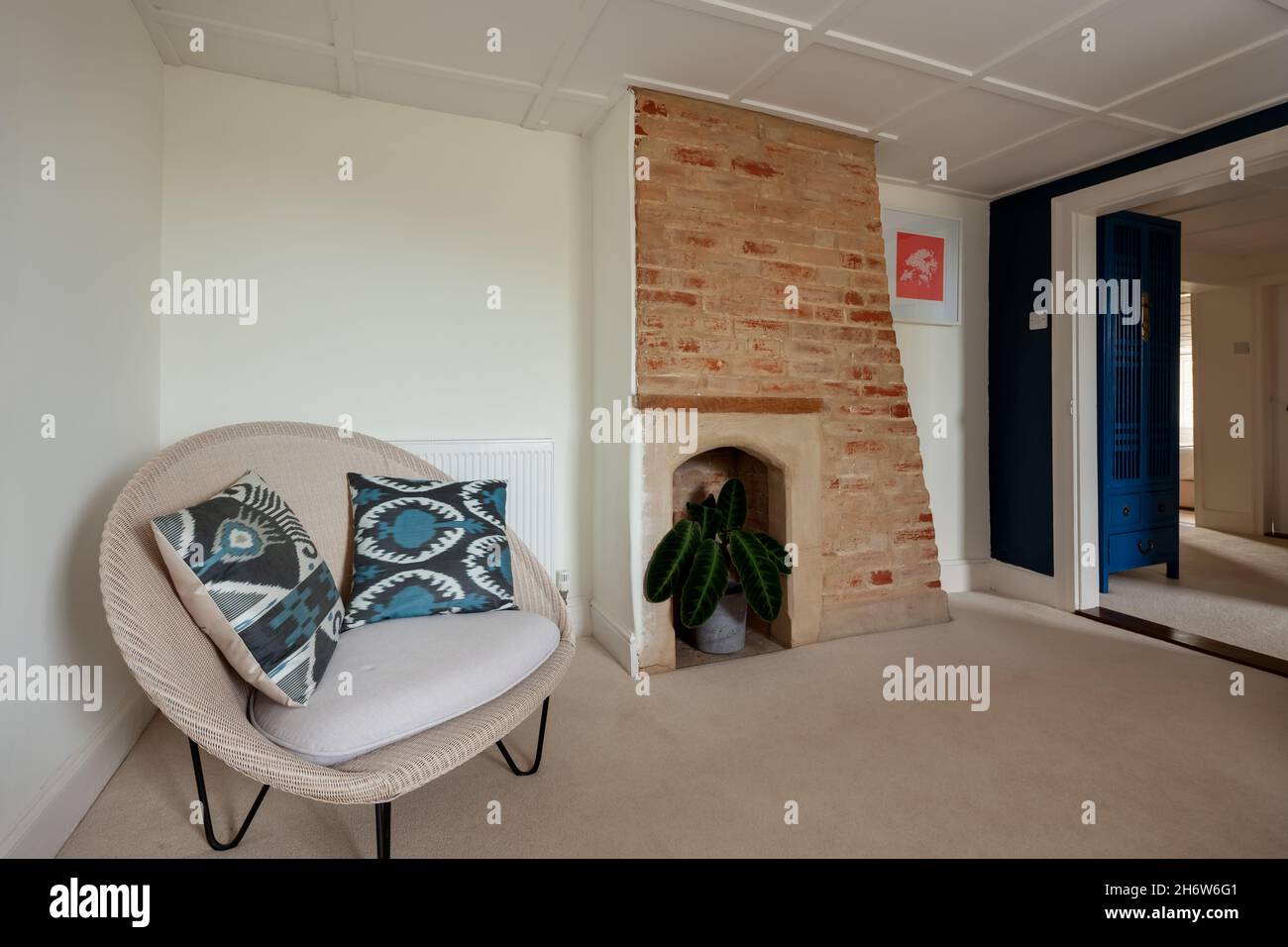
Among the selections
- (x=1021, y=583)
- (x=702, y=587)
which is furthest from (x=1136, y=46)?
(x=1021, y=583)

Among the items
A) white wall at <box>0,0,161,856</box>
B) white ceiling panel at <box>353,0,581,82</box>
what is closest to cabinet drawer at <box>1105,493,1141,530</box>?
white ceiling panel at <box>353,0,581,82</box>

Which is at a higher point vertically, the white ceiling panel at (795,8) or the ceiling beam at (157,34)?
the white ceiling panel at (795,8)

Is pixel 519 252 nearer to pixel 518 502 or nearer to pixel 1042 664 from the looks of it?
pixel 518 502

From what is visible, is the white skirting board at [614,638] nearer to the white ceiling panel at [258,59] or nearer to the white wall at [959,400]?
the white wall at [959,400]

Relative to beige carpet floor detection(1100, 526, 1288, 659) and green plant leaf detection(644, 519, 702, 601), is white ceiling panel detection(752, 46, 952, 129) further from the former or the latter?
beige carpet floor detection(1100, 526, 1288, 659)

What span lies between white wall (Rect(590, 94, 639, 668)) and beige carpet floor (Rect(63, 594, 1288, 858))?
1.17 feet

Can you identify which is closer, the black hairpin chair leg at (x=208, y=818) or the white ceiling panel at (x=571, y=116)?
the black hairpin chair leg at (x=208, y=818)

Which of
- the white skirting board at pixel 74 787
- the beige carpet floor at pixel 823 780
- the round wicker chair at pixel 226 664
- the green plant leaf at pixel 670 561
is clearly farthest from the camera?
the green plant leaf at pixel 670 561

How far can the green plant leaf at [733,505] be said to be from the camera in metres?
2.91

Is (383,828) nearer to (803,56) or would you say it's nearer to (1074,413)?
(803,56)

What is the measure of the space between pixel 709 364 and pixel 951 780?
1.77 m

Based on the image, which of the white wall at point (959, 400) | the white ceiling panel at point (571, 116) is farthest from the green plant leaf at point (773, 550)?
the white ceiling panel at point (571, 116)

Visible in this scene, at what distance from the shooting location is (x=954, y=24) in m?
2.23

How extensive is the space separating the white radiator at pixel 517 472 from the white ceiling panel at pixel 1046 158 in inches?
107
